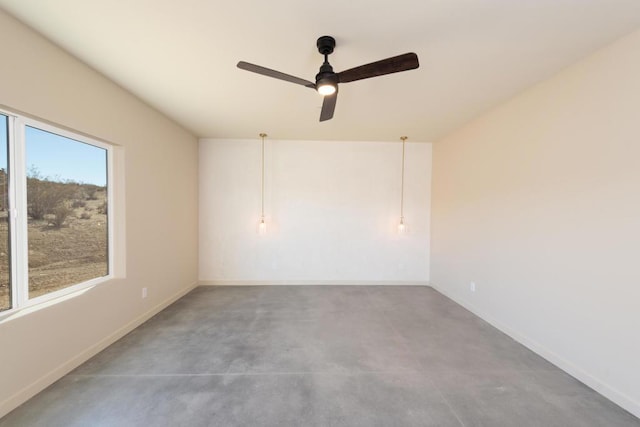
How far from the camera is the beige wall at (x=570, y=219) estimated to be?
1.87 meters

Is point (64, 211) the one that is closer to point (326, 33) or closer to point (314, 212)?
point (326, 33)

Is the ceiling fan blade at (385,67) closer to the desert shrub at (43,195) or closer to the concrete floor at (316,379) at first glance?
the concrete floor at (316,379)

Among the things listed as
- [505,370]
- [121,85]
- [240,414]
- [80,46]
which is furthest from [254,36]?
[505,370]

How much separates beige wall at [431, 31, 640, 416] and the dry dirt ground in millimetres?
4602

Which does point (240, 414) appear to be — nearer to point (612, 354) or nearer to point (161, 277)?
point (161, 277)

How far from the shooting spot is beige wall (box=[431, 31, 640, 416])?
1874 mm

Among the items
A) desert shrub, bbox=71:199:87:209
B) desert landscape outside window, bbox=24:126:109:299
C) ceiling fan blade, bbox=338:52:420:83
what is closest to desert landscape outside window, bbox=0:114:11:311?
desert landscape outside window, bbox=24:126:109:299

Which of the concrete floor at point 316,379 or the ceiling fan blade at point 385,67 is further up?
the ceiling fan blade at point 385,67

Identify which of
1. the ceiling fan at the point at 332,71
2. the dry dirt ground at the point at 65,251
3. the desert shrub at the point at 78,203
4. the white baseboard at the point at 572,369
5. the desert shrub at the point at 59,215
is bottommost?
the white baseboard at the point at 572,369

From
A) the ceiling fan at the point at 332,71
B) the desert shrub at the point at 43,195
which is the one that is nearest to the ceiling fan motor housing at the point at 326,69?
the ceiling fan at the point at 332,71

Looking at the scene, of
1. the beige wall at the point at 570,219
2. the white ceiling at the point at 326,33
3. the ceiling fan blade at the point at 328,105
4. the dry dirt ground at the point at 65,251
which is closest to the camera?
the white ceiling at the point at 326,33

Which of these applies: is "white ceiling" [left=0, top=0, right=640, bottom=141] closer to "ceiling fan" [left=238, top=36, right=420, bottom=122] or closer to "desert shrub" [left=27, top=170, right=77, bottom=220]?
"ceiling fan" [left=238, top=36, right=420, bottom=122]

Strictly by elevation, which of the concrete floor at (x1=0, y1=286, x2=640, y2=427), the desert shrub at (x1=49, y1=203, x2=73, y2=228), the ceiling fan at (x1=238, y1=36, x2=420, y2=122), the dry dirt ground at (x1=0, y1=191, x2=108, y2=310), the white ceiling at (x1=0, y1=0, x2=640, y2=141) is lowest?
the concrete floor at (x1=0, y1=286, x2=640, y2=427)

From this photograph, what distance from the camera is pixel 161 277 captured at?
141 inches
